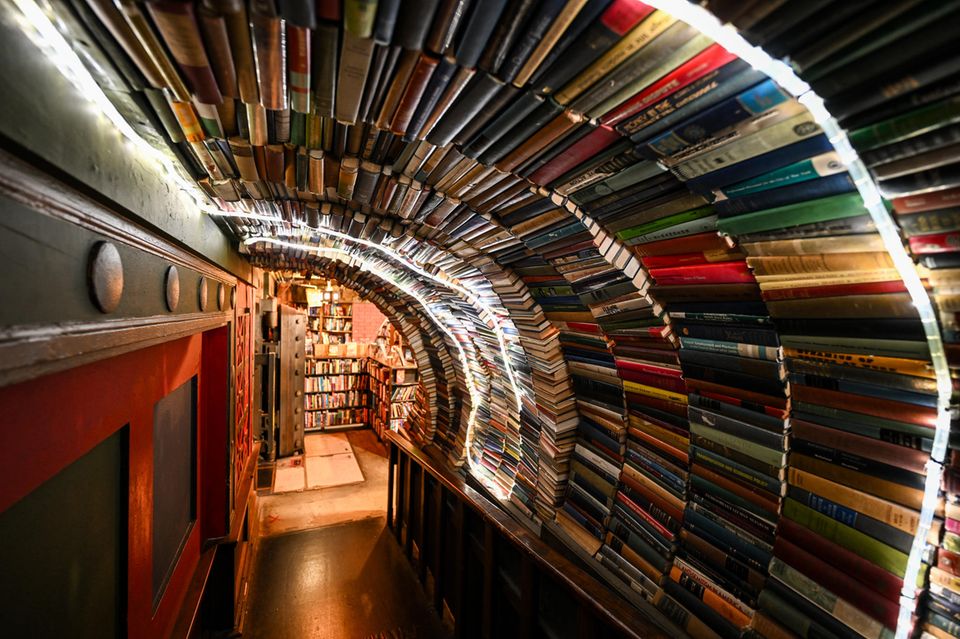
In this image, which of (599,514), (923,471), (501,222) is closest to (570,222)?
(501,222)

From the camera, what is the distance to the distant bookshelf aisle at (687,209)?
2.95 ft

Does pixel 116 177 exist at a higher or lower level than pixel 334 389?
higher

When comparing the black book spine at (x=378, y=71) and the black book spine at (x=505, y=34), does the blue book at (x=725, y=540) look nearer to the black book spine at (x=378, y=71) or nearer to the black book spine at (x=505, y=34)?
the black book spine at (x=505, y=34)

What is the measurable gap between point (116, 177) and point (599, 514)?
2.84 metres

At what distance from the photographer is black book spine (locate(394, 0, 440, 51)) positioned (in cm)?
88

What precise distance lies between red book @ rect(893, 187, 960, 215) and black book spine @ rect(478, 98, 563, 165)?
857mm

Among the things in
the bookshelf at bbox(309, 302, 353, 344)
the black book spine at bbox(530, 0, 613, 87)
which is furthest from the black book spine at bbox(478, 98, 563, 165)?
the bookshelf at bbox(309, 302, 353, 344)

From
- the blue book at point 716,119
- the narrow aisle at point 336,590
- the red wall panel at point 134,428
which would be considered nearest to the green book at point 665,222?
the blue book at point 716,119

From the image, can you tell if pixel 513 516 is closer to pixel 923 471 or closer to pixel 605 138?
pixel 923 471

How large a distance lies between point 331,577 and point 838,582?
4.76 m

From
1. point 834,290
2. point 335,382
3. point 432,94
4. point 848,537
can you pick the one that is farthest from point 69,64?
point 335,382

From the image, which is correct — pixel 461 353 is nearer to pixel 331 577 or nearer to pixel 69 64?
pixel 331 577

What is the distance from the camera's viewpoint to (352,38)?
0.98 meters

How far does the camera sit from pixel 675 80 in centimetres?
100
